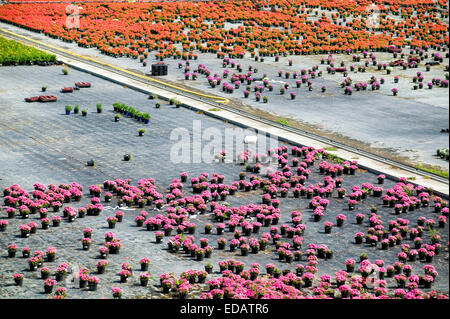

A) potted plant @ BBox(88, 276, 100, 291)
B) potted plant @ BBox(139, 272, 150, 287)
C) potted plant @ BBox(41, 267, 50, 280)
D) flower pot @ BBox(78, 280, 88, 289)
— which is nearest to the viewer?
potted plant @ BBox(88, 276, 100, 291)

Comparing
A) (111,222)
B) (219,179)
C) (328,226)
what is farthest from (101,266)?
(219,179)

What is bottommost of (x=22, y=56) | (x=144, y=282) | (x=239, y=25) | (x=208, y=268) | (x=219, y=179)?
(x=144, y=282)

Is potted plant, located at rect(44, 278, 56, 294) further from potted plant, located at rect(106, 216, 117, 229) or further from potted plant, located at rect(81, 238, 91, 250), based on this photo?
potted plant, located at rect(106, 216, 117, 229)

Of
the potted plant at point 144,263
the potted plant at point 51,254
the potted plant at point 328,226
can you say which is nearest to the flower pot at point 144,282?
the potted plant at point 144,263

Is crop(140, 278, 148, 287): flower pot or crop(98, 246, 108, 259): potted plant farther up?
crop(98, 246, 108, 259): potted plant

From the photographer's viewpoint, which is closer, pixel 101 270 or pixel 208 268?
pixel 101 270

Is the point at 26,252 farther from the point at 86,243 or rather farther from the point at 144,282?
the point at 144,282

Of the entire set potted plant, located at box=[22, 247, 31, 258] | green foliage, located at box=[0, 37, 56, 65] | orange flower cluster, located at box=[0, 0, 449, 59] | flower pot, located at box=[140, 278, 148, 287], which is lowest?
flower pot, located at box=[140, 278, 148, 287]

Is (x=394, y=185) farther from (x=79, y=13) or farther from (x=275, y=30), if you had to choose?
(x=79, y=13)

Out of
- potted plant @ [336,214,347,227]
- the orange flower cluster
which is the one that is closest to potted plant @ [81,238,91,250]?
potted plant @ [336,214,347,227]
